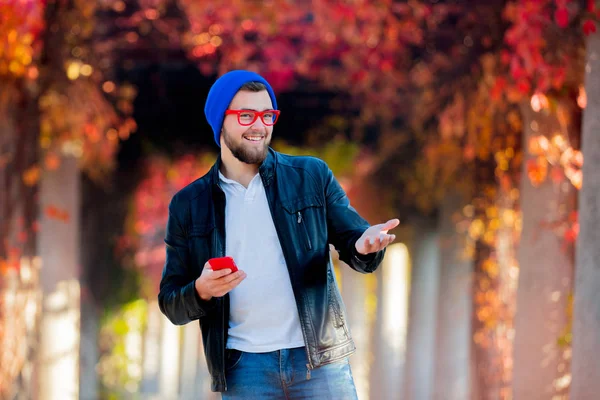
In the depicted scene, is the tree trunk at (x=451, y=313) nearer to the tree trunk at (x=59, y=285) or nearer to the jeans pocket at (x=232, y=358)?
the tree trunk at (x=59, y=285)

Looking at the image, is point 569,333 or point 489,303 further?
point 489,303

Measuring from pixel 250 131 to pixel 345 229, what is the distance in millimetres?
418

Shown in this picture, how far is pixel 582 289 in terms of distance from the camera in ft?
13.2

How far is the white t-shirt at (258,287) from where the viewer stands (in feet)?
9.04

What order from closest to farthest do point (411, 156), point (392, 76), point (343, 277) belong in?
point (392, 76) → point (411, 156) → point (343, 277)

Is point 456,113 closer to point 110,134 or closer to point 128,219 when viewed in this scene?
point 110,134

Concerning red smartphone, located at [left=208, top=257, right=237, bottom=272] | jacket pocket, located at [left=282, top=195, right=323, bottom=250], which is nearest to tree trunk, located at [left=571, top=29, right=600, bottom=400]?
jacket pocket, located at [left=282, top=195, right=323, bottom=250]

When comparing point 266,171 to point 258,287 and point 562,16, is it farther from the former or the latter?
point 562,16

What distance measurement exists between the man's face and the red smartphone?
0.41 metres

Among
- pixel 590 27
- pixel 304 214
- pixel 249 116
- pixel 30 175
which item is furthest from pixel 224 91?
pixel 30 175

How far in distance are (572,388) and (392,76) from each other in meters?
4.29

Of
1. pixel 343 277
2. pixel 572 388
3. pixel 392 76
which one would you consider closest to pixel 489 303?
pixel 392 76

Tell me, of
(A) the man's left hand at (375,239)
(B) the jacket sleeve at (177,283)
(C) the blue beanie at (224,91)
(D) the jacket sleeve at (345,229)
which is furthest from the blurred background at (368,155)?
(B) the jacket sleeve at (177,283)

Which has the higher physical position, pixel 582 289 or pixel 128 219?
pixel 128 219
